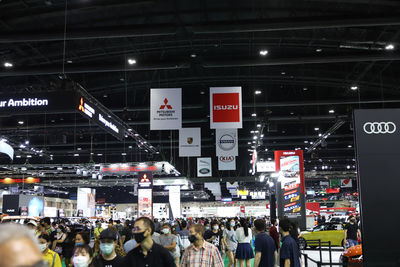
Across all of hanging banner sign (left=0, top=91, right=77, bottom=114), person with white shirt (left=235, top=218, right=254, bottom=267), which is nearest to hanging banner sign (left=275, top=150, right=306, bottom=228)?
person with white shirt (left=235, top=218, right=254, bottom=267)

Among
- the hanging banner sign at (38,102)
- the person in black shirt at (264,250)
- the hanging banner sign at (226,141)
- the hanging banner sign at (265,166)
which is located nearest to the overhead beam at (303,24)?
the hanging banner sign at (38,102)

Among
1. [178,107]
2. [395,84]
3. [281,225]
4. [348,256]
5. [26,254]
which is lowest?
[348,256]

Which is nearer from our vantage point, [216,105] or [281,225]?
[281,225]

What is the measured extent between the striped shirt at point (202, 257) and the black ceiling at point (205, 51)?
815cm

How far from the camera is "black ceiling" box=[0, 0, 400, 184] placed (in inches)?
479

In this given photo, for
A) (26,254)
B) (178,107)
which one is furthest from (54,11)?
(26,254)

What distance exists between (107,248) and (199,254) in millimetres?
1196

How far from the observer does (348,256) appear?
11172 mm

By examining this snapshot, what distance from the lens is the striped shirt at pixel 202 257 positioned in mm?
4906

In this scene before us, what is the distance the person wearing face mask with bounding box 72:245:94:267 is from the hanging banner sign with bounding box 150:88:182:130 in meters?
9.58

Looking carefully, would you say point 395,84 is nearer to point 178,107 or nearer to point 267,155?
point 178,107

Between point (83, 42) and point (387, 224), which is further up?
point (83, 42)

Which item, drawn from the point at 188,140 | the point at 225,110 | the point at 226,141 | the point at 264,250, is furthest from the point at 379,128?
the point at 188,140

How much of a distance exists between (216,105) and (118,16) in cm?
406
